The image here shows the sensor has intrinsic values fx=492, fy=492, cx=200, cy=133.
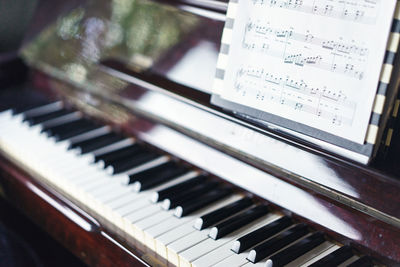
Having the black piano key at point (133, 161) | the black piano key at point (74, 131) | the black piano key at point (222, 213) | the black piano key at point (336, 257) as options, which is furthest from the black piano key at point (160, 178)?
the black piano key at point (336, 257)

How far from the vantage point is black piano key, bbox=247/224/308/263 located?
122 cm

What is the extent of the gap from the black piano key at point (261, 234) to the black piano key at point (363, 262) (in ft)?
0.69

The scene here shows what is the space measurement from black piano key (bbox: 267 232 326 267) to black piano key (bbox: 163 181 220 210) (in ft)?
1.17

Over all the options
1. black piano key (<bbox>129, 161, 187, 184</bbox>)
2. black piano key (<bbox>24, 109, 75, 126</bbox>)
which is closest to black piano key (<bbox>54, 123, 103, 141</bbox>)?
black piano key (<bbox>24, 109, 75, 126</bbox>)

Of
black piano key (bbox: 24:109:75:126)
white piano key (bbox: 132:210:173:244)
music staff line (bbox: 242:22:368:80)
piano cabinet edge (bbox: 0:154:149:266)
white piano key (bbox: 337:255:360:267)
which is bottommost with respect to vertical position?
piano cabinet edge (bbox: 0:154:149:266)

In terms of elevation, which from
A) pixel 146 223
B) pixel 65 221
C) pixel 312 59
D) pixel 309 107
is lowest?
pixel 65 221

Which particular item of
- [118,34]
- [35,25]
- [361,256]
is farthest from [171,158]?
[35,25]

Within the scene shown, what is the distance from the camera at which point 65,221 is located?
1.60 meters

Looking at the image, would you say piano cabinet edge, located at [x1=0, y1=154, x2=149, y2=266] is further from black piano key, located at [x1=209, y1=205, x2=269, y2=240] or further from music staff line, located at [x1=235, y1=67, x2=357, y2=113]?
music staff line, located at [x1=235, y1=67, x2=357, y2=113]

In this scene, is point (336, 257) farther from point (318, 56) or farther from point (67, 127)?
point (67, 127)

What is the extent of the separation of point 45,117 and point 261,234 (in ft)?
3.76

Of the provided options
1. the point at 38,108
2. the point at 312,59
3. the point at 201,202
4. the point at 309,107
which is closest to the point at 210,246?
the point at 201,202

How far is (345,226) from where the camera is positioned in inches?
50.0

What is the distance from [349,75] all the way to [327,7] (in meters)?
0.18
